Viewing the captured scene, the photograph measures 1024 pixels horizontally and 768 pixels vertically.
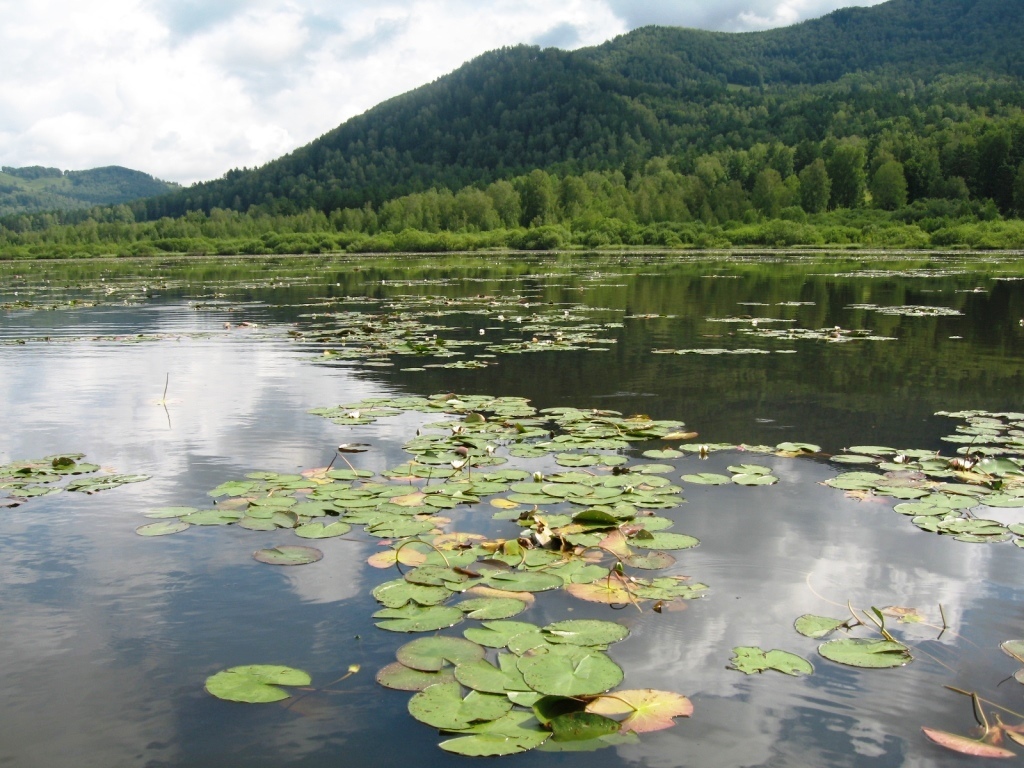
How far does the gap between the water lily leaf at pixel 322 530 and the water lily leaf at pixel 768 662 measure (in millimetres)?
2802

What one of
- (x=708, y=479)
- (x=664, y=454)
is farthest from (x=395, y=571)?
(x=664, y=454)

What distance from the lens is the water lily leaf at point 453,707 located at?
338 cm

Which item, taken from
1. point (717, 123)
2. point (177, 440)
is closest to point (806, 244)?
point (177, 440)

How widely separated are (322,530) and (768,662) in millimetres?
3076

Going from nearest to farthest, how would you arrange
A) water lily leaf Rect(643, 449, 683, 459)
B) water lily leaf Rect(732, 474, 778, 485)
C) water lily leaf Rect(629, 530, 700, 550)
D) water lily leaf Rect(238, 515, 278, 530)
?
water lily leaf Rect(629, 530, 700, 550) → water lily leaf Rect(238, 515, 278, 530) → water lily leaf Rect(732, 474, 778, 485) → water lily leaf Rect(643, 449, 683, 459)

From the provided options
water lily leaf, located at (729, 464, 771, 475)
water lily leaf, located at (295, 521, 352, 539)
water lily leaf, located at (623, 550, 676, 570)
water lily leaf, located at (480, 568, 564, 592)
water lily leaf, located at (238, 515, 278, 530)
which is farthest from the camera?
water lily leaf, located at (729, 464, 771, 475)

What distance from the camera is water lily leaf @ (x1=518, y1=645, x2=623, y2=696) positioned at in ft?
11.7

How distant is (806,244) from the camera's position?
84.9 metres

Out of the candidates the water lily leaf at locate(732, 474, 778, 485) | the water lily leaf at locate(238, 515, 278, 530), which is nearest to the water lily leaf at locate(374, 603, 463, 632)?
the water lily leaf at locate(238, 515, 278, 530)

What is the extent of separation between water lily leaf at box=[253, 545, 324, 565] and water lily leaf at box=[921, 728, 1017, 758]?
3.47m

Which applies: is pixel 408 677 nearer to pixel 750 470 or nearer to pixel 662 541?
pixel 662 541

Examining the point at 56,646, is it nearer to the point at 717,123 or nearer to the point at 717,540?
the point at 717,540

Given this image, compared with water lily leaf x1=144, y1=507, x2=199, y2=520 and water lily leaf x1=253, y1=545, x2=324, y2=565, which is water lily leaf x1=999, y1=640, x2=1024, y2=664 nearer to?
water lily leaf x1=253, y1=545, x2=324, y2=565

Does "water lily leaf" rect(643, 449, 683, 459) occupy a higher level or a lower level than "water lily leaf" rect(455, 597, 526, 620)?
higher
